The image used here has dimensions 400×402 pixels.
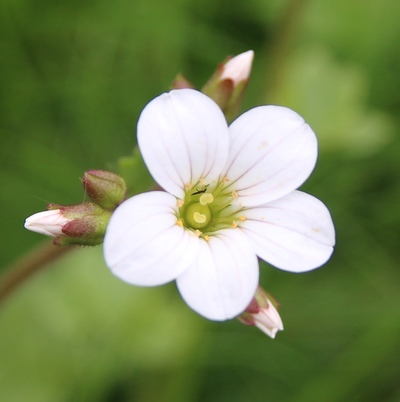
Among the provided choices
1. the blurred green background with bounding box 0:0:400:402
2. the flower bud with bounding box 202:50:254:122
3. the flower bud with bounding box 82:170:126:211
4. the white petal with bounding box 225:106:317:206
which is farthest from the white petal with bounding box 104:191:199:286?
the blurred green background with bounding box 0:0:400:402

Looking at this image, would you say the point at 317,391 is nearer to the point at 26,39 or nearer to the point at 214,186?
the point at 214,186

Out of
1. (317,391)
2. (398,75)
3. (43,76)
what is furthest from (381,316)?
(43,76)

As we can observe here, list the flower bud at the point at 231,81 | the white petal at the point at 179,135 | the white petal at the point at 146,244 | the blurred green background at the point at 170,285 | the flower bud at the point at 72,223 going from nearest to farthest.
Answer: the white petal at the point at 146,244, the white petal at the point at 179,135, the flower bud at the point at 72,223, the flower bud at the point at 231,81, the blurred green background at the point at 170,285

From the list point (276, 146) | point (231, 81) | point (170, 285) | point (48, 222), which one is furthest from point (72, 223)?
point (170, 285)

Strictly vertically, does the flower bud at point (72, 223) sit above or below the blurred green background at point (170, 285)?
above

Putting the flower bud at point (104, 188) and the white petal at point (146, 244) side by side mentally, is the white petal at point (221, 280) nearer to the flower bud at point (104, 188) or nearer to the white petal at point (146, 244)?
the white petal at point (146, 244)

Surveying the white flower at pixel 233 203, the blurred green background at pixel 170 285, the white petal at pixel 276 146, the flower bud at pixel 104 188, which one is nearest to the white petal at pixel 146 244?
the white flower at pixel 233 203

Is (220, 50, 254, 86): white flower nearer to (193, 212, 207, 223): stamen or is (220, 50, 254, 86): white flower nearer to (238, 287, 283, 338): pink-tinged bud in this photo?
(193, 212, 207, 223): stamen
